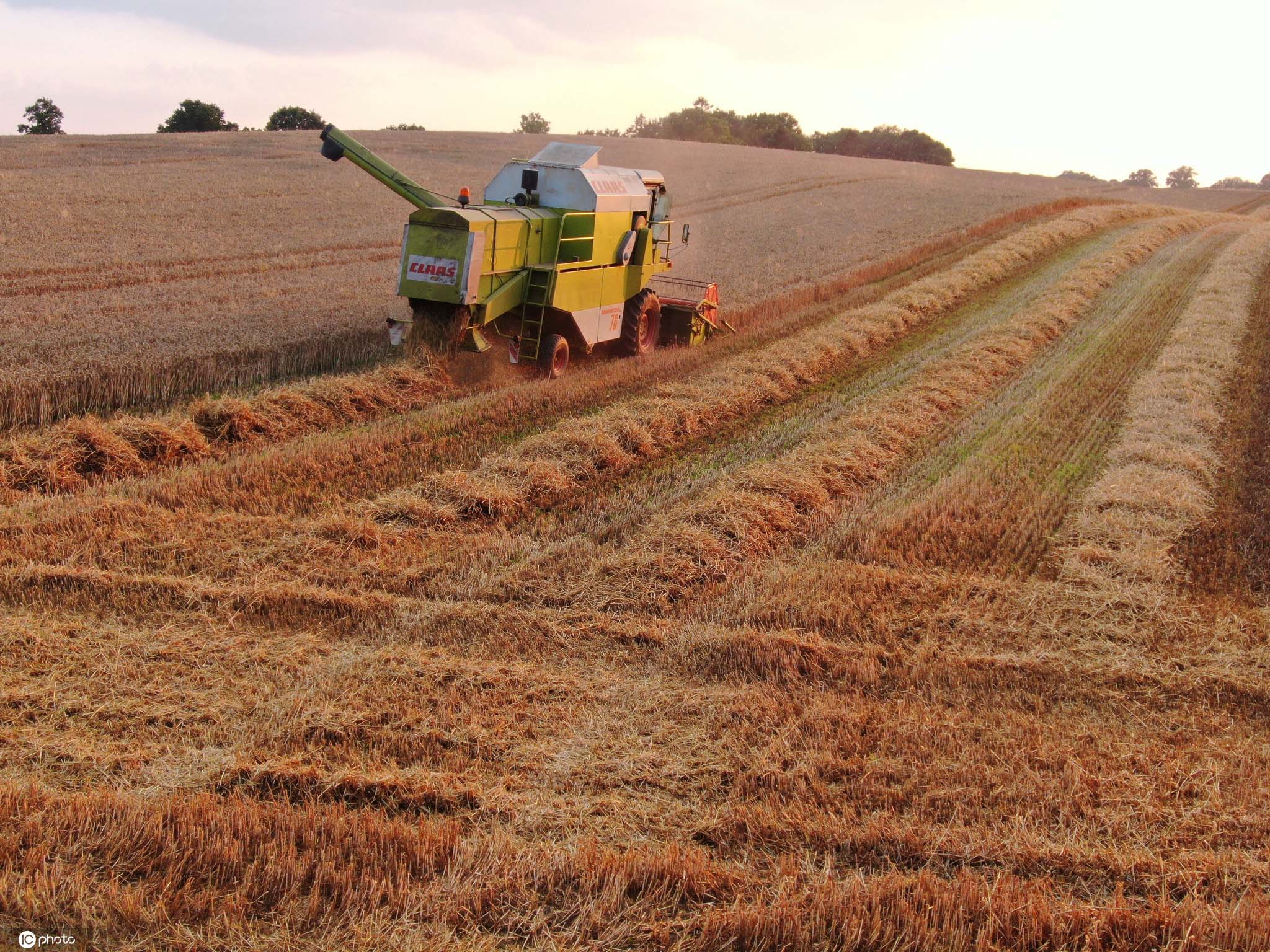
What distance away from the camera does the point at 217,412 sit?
855 cm

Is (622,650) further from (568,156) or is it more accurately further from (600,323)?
(568,156)

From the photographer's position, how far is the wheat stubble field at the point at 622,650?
3340 mm

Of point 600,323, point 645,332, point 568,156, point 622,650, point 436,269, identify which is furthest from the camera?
point 645,332

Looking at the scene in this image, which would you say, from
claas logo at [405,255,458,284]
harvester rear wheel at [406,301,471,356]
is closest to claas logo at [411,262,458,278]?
claas logo at [405,255,458,284]

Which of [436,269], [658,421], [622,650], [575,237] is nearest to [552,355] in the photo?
[575,237]

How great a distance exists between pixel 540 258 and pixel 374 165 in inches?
89.9

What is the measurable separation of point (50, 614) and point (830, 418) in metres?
7.43

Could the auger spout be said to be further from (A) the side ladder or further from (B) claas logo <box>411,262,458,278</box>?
(A) the side ladder

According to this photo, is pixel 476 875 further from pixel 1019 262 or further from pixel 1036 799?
pixel 1019 262

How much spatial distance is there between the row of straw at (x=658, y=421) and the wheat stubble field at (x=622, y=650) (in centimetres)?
5

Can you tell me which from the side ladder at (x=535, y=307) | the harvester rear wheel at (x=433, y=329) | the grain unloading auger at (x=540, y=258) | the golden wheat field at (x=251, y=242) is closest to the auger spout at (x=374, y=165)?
the grain unloading auger at (x=540, y=258)

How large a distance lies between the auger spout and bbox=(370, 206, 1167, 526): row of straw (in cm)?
368

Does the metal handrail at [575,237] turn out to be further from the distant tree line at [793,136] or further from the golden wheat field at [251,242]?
the distant tree line at [793,136]

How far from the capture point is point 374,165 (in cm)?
1130
